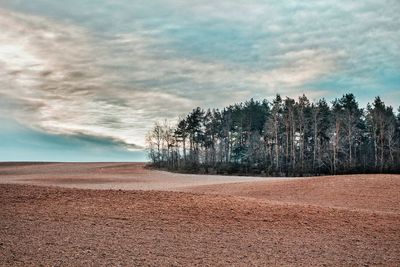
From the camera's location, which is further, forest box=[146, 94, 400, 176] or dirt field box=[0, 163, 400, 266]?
forest box=[146, 94, 400, 176]

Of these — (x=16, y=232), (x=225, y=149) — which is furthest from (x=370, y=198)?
(x=225, y=149)

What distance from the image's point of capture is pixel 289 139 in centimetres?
7900

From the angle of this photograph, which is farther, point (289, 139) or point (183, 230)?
point (289, 139)

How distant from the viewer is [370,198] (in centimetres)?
2675

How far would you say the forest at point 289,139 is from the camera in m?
65.1

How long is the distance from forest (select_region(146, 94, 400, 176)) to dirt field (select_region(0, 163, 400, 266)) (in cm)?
3997

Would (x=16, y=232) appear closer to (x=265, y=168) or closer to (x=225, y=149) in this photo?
(x=265, y=168)

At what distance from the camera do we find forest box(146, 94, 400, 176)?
6512cm

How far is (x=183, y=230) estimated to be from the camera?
49.2ft

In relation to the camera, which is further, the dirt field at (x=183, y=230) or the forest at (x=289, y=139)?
the forest at (x=289, y=139)

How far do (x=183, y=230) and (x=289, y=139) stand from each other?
66.1 meters

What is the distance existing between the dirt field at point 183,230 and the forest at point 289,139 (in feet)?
131

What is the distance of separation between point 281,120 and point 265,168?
1376 centimetres

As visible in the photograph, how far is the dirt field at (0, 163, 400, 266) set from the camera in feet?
36.8
